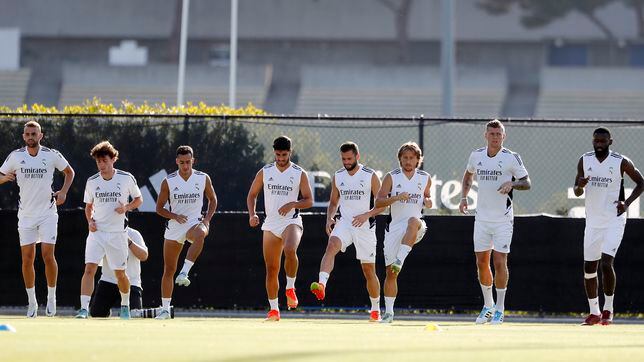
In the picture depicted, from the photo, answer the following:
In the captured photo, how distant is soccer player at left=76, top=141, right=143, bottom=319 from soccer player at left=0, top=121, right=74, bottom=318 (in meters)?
0.50

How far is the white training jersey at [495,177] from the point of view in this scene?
16.7 m

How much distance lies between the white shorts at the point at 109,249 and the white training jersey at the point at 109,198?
3.5 inches

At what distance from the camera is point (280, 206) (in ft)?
55.7

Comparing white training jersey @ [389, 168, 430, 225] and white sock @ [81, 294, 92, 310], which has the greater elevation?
white training jersey @ [389, 168, 430, 225]

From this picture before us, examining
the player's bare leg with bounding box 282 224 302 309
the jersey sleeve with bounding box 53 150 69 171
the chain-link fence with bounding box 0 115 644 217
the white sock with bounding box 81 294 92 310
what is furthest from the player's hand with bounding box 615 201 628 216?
the jersey sleeve with bounding box 53 150 69 171

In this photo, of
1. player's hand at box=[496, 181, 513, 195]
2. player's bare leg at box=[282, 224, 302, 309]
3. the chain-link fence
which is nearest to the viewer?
player's hand at box=[496, 181, 513, 195]

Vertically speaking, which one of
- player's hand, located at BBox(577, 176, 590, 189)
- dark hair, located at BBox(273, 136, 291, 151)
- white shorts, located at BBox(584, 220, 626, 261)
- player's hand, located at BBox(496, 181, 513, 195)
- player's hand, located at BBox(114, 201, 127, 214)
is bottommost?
white shorts, located at BBox(584, 220, 626, 261)

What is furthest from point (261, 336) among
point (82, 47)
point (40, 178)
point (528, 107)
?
point (82, 47)

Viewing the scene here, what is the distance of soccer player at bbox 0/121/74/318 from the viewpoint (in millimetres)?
17531

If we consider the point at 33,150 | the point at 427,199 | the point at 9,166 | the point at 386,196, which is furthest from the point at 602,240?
the point at 9,166

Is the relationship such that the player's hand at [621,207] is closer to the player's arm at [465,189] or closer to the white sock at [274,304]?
the player's arm at [465,189]

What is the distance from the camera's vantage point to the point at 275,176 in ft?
56.1

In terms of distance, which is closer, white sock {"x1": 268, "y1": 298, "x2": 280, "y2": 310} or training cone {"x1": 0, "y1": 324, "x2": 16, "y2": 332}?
training cone {"x1": 0, "y1": 324, "x2": 16, "y2": 332}

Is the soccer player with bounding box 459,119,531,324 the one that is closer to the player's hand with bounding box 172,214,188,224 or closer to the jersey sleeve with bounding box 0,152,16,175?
the player's hand with bounding box 172,214,188,224
